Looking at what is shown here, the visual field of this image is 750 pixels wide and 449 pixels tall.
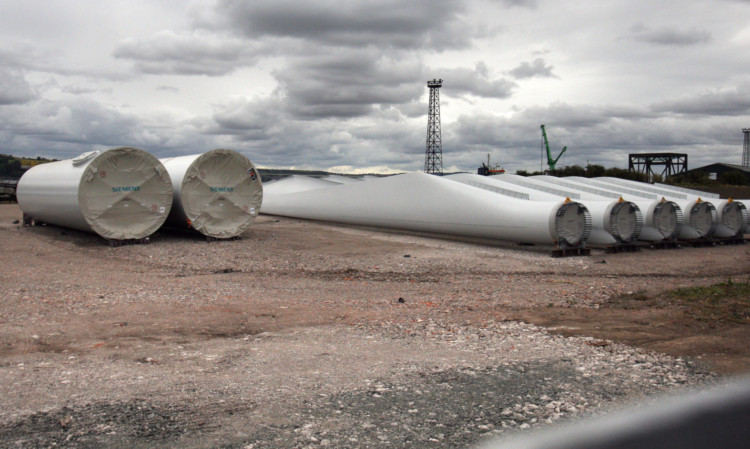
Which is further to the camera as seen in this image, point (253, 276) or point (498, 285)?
point (253, 276)

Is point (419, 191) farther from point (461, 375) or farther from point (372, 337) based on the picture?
point (461, 375)

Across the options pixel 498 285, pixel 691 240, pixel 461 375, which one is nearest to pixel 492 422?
pixel 461 375

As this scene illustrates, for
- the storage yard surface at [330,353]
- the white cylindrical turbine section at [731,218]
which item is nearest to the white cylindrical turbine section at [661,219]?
the white cylindrical turbine section at [731,218]

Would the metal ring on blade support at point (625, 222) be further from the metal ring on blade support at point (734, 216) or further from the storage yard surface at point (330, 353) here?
the metal ring on blade support at point (734, 216)

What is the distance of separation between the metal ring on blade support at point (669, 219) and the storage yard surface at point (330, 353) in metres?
5.86

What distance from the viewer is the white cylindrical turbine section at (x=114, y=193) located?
46.5ft

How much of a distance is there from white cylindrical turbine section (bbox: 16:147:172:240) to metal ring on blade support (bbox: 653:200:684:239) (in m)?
14.3

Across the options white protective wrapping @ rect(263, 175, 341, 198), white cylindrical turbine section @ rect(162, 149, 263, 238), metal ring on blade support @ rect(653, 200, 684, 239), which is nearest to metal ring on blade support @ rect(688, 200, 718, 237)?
metal ring on blade support @ rect(653, 200, 684, 239)

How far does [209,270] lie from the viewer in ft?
38.3

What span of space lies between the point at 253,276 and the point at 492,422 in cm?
774

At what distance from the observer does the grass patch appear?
22.4 ft

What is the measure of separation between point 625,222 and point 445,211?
516cm

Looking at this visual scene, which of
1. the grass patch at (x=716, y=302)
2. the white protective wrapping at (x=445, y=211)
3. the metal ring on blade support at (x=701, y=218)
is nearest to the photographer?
the grass patch at (x=716, y=302)

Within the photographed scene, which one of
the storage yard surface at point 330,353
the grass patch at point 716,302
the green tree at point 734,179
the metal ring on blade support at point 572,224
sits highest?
the green tree at point 734,179
